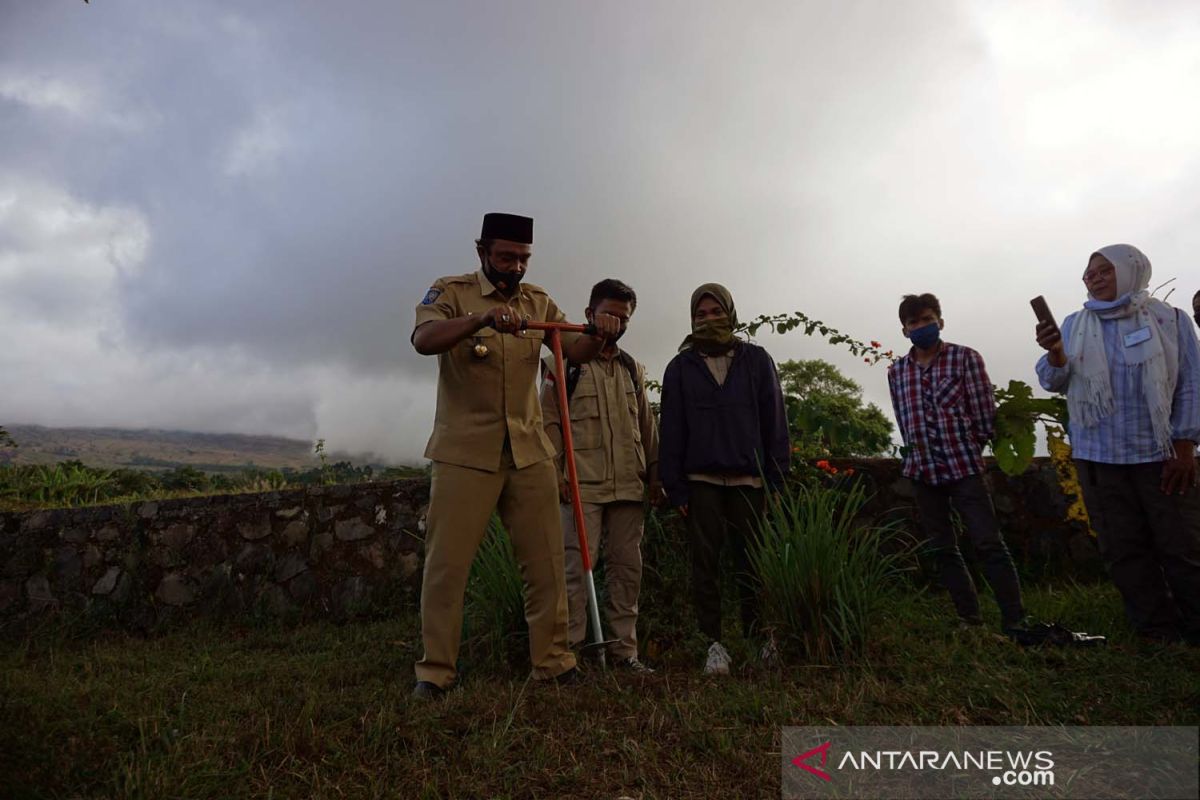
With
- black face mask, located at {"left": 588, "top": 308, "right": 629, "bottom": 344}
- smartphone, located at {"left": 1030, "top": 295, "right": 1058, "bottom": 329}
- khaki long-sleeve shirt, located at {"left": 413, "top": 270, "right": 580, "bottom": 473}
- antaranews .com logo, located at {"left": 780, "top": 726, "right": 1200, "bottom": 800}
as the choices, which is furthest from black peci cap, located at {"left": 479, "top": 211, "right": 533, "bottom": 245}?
smartphone, located at {"left": 1030, "top": 295, "right": 1058, "bottom": 329}

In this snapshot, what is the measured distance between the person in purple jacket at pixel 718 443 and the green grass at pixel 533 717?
0.35 meters

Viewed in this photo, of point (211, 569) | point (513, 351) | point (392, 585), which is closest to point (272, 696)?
point (513, 351)

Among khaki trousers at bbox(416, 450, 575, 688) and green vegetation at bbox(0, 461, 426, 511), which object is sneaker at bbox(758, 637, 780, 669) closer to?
khaki trousers at bbox(416, 450, 575, 688)

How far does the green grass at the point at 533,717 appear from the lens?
2.00 meters

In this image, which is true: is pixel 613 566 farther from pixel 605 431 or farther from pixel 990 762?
pixel 990 762

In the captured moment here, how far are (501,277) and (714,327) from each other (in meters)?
0.99

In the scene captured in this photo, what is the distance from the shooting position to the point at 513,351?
311 centimetres

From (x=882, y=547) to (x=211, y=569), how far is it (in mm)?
4773

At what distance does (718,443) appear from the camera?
3.26 metres

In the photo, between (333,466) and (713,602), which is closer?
(713,602)

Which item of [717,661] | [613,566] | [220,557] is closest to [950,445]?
[717,661]

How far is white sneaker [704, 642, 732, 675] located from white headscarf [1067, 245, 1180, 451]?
6.40 feet

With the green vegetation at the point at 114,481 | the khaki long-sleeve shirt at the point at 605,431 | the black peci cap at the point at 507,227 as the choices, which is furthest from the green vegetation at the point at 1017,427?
the green vegetation at the point at 114,481

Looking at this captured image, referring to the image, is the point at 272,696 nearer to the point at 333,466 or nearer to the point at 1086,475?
the point at 1086,475
